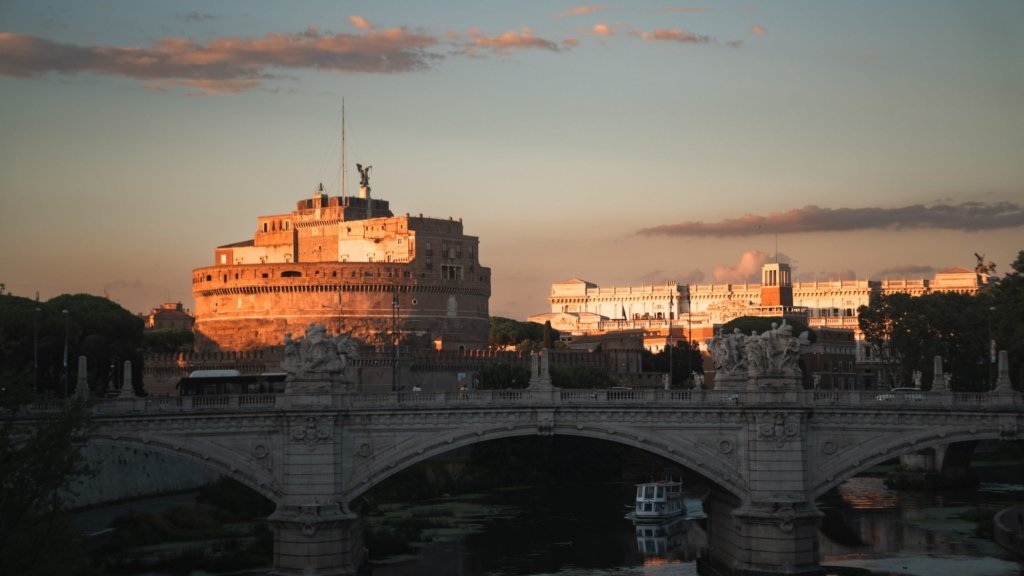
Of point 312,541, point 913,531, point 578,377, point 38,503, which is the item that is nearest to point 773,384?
point 312,541

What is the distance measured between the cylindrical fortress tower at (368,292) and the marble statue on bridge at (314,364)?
7646cm

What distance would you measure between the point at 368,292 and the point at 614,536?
68.4m

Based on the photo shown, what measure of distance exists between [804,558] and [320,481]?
17.5m

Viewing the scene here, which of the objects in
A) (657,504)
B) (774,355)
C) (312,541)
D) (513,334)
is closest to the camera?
(312,541)

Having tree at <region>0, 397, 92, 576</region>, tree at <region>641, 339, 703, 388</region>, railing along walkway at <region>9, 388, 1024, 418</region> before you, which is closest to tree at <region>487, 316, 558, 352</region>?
tree at <region>641, 339, 703, 388</region>

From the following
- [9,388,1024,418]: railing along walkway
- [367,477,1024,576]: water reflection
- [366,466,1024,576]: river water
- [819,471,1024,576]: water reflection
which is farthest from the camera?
[367,477,1024,576]: water reflection

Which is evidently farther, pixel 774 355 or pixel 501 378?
pixel 501 378

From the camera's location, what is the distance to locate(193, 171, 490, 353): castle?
145 metres

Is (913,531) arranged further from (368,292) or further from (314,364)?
(368,292)

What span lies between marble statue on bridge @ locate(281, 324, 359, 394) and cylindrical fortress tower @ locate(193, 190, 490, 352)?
7646 centimetres

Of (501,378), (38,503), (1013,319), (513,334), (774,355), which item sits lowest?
(38,503)

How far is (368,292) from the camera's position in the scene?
477 feet

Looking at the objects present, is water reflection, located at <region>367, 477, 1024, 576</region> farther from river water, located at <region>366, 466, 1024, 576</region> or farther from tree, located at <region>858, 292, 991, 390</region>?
tree, located at <region>858, 292, 991, 390</region>

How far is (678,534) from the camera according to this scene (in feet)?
270
